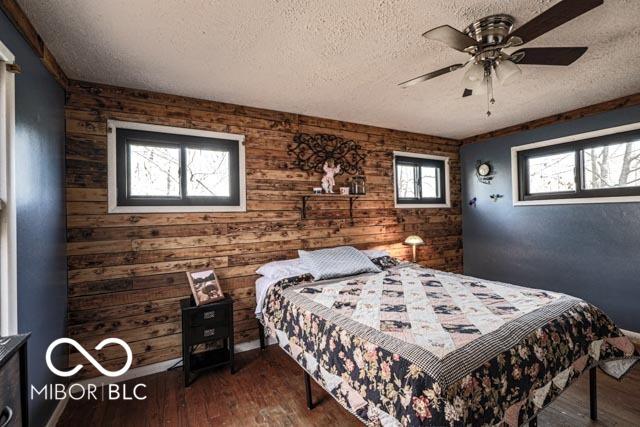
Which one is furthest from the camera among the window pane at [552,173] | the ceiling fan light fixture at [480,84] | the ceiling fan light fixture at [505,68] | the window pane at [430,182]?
the window pane at [430,182]

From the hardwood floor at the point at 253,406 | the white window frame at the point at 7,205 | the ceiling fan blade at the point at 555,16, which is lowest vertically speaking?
the hardwood floor at the point at 253,406

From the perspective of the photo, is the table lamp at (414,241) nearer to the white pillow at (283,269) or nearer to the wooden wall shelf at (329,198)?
the wooden wall shelf at (329,198)

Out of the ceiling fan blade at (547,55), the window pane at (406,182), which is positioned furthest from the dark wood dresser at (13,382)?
the window pane at (406,182)

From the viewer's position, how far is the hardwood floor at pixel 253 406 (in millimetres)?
1887

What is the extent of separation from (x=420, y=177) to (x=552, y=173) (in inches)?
61.7

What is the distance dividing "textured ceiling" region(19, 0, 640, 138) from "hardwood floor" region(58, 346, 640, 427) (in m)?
2.44

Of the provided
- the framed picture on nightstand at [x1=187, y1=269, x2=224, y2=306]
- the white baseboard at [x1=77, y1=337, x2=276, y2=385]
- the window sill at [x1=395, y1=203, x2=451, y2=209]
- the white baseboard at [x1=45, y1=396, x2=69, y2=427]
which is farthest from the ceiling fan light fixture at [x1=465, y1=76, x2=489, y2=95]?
the white baseboard at [x1=45, y1=396, x2=69, y2=427]

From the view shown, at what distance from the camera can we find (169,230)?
2.61 meters

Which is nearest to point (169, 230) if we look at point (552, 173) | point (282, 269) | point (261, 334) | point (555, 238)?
point (282, 269)

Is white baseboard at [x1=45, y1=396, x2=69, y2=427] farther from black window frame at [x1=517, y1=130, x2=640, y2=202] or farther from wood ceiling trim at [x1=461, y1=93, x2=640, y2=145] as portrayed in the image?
wood ceiling trim at [x1=461, y1=93, x2=640, y2=145]

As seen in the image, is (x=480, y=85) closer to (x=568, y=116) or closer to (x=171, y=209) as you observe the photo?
(x=568, y=116)

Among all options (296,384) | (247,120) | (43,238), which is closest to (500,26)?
(247,120)

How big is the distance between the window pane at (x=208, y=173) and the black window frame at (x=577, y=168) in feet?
12.3

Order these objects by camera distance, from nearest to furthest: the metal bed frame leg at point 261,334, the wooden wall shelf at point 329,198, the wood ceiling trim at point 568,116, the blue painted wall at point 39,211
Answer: the blue painted wall at point 39,211 < the metal bed frame leg at point 261,334 < the wood ceiling trim at point 568,116 < the wooden wall shelf at point 329,198
